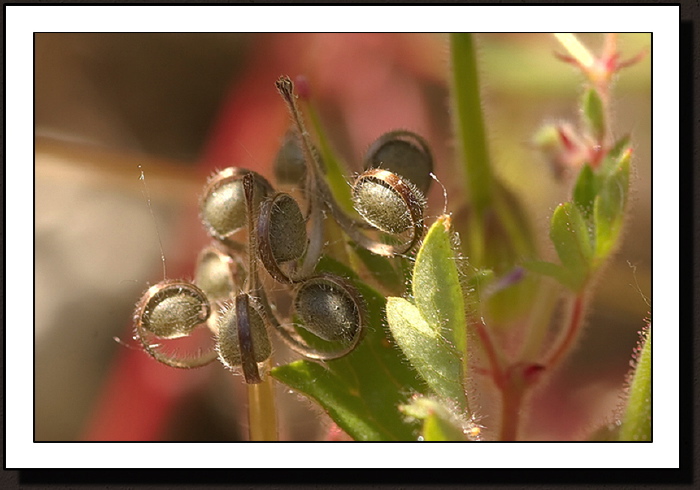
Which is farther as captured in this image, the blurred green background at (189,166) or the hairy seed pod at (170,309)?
the blurred green background at (189,166)

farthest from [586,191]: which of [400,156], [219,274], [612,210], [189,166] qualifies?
[189,166]

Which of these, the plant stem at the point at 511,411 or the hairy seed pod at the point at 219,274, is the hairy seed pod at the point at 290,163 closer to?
the hairy seed pod at the point at 219,274

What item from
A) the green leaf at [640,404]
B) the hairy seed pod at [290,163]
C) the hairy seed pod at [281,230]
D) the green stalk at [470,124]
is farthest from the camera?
the green stalk at [470,124]

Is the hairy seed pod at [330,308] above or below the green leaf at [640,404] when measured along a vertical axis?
above

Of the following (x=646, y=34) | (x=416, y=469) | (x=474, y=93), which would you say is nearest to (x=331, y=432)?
(x=416, y=469)

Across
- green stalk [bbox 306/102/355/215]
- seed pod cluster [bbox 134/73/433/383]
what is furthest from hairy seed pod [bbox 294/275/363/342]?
green stalk [bbox 306/102/355/215]

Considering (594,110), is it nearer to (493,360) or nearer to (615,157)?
(615,157)

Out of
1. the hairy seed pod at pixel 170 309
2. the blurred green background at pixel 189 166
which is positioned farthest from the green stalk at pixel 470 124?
the hairy seed pod at pixel 170 309
